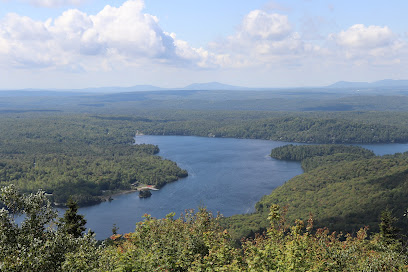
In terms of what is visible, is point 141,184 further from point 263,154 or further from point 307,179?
point 263,154

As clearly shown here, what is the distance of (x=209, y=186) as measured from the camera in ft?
319

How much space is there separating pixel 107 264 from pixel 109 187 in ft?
287

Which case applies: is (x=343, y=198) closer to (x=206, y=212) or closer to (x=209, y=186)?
(x=209, y=186)

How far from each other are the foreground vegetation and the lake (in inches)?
1064

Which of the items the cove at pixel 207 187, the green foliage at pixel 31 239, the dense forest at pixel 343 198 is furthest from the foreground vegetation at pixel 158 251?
the dense forest at pixel 343 198

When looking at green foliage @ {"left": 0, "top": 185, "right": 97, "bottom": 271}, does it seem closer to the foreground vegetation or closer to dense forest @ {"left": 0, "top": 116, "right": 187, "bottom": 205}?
the foreground vegetation

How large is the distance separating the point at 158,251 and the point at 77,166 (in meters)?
110

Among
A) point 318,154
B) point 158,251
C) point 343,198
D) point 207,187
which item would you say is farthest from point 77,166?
point 158,251

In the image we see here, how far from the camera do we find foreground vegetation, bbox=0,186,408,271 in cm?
1298

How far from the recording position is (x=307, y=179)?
3649 inches

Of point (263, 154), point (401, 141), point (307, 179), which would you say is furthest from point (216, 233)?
point (401, 141)

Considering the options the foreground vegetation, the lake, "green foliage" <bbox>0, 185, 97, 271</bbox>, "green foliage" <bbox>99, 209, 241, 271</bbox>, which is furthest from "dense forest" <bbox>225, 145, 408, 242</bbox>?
"green foliage" <bbox>0, 185, 97, 271</bbox>

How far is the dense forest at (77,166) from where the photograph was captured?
94.2 m

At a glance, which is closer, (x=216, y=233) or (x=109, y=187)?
(x=216, y=233)
